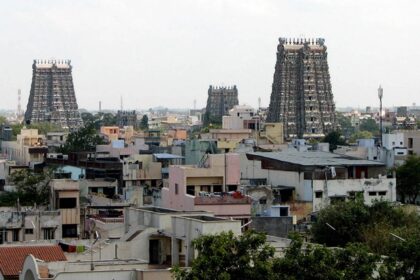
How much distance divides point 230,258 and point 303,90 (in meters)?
98.0

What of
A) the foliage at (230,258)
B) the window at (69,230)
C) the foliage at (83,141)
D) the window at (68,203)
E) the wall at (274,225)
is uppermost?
the foliage at (83,141)

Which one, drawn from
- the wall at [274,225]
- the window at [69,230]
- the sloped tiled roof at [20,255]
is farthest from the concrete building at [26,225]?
the sloped tiled roof at [20,255]

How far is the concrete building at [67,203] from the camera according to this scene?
137ft

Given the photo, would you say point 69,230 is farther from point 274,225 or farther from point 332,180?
point 332,180

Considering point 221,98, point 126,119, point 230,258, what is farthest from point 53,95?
point 230,258

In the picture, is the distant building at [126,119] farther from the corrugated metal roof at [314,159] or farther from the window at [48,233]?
the window at [48,233]

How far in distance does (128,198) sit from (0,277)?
66.2 feet

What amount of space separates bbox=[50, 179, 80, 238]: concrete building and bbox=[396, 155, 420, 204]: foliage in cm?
1675

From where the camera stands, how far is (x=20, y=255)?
97.8ft

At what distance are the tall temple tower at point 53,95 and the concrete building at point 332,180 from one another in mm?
106028

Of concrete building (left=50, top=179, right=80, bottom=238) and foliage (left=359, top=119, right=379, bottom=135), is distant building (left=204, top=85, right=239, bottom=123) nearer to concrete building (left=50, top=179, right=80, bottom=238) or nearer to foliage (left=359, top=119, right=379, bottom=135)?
foliage (left=359, top=119, right=379, bottom=135)

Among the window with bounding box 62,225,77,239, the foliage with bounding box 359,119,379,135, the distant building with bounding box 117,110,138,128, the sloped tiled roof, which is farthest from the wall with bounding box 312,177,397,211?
the foliage with bounding box 359,119,379,135

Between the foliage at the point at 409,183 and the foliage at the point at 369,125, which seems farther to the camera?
the foliage at the point at 369,125

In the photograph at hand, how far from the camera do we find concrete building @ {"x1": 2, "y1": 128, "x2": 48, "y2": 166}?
82.1m
